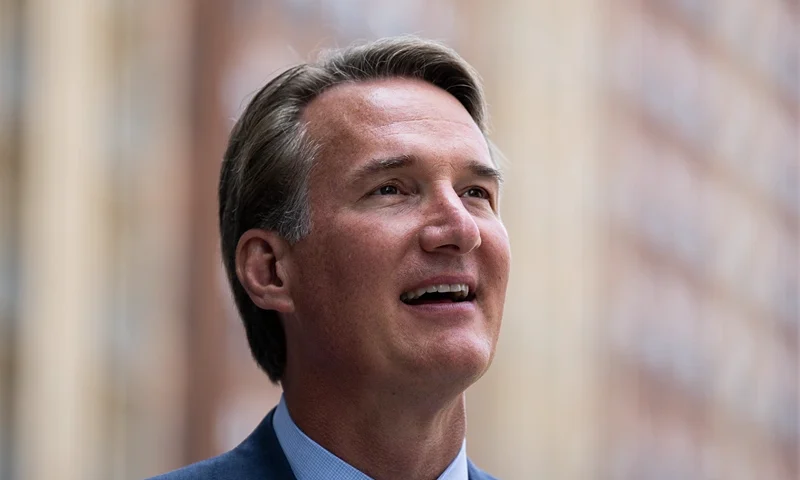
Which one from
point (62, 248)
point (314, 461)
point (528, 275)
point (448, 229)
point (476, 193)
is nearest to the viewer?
point (448, 229)

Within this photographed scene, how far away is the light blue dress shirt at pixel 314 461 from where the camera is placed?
394cm

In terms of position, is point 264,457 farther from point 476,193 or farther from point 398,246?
point 476,193

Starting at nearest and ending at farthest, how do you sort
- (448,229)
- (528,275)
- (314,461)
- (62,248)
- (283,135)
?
(448,229), (314,461), (283,135), (62,248), (528,275)

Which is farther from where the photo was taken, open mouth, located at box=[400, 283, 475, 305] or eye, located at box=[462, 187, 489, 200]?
eye, located at box=[462, 187, 489, 200]

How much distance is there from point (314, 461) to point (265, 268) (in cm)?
60

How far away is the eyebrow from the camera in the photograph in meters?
3.97

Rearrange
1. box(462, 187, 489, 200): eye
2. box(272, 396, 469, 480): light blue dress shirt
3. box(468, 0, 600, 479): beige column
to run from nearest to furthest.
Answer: box(272, 396, 469, 480): light blue dress shirt → box(462, 187, 489, 200): eye → box(468, 0, 600, 479): beige column

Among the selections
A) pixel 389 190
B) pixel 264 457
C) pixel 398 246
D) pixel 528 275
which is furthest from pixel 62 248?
pixel 398 246

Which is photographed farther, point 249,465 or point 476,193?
point 476,193

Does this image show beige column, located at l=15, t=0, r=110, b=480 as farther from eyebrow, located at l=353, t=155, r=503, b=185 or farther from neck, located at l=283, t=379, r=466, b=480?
eyebrow, located at l=353, t=155, r=503, b=185

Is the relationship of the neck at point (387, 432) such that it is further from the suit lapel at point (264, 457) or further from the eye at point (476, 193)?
the eye at point (476, 193)

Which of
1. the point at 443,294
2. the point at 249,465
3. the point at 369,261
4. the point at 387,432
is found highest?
the point at 369,261

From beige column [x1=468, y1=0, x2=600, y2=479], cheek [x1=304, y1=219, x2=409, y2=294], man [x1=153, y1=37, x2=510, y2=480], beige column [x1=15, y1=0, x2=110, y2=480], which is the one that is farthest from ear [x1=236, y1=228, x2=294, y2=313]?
A: beige column [x1=468, y1=0, x2=600, y2=479]

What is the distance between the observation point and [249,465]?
401 cm
